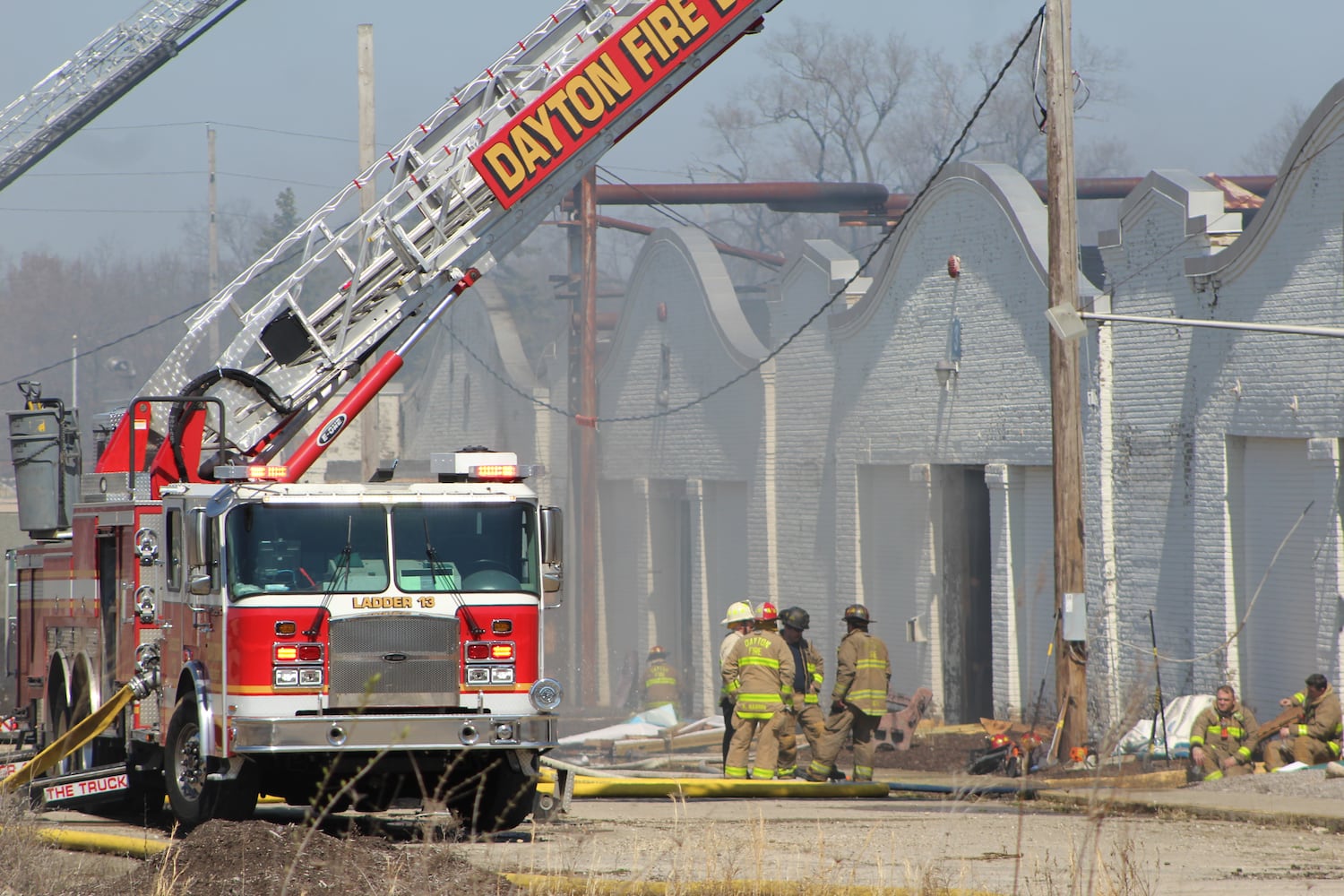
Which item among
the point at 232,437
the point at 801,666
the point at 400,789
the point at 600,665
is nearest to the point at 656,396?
the point at 600,665

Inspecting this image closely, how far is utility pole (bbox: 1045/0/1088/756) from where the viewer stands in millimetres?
15508

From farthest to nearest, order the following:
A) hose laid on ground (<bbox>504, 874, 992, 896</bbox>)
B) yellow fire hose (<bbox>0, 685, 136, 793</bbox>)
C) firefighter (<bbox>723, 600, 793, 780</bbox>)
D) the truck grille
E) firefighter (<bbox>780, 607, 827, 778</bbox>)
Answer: firefighter (<bbox>780, 607, 827, 778</bbox>), firefighter (<bbox>723, 600, 793, 780</bbox>), yellow fire hose (<bbox>0, 685, 136, 793</bbox>), the truck grille, hose laid on ground (<bbox>504, 874, 992, 896</bbox>)

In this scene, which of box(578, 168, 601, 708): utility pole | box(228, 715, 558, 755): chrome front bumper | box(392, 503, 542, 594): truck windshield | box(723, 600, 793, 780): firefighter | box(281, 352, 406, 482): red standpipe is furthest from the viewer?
box(578, 168, 601, 708): utility pole

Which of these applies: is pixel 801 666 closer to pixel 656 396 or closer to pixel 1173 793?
pixel 1173 793

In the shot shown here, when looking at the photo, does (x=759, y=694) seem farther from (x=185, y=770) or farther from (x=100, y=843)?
(x=100, y=843)

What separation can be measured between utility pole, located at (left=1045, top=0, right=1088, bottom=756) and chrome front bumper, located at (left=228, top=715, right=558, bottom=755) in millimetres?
7362

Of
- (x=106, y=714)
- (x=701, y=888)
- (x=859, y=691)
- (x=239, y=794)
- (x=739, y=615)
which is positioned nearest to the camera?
(x=701, y=888)

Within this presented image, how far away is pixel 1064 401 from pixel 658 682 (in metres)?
12.8

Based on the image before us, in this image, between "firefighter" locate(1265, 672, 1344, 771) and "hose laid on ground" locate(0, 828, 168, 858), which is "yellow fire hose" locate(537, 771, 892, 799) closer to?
"hose laid on ground" locate(0, 828, 168, 858)

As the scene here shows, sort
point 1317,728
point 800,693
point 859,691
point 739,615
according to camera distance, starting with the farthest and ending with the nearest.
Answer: point 800,693 < point 859,691 < point 739,615 < point 1317,728

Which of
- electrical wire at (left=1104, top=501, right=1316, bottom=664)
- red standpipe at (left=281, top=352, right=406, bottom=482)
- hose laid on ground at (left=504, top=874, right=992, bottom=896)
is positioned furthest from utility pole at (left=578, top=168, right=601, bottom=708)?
hose laid on ground at (left=504, top=874, right=992, bottom=896)

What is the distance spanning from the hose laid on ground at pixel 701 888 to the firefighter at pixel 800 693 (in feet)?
24.7

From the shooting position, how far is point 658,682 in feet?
88.9

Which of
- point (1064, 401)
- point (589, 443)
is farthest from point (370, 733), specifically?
point (589, 443)
